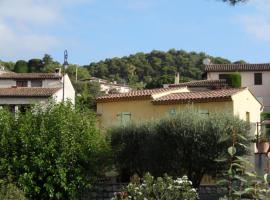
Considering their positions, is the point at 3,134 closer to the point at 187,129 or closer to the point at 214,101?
the point at 187,129

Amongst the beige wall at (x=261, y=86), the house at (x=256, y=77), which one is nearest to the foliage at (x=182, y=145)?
the beige wall at (x=261, y=86)

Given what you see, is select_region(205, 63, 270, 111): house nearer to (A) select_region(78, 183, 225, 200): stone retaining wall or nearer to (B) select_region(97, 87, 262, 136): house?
(B) select_region(97, 87, 262, 136): house

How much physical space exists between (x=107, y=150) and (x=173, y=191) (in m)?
5.69

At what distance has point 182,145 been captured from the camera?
17312mm

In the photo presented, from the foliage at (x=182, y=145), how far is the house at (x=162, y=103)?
5.11 metres

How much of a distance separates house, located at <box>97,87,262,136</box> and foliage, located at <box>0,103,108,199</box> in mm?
6934

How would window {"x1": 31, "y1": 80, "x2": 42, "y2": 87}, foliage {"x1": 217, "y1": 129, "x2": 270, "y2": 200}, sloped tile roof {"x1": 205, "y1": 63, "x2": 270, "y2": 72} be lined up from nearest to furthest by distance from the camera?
foliage {"x1": 217, "y1": 129, "x2": 270, "y2": 200} < sloped tile roof {"x1": 205, "y1": 63, "x2": 270, "y2": 72} < window {"x1": 31, "y1": 80, "x2": 42, "y2": 87}

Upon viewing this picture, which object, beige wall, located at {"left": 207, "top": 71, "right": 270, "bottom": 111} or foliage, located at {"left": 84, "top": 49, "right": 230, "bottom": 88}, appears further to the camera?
foliage, located at {"left": 84, "top": 49, "right": 230, "bottom": 88}

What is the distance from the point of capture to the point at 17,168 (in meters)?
15.9

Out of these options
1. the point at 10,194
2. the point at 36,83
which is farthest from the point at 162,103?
the point at 36,83

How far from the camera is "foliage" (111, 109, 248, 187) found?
1691 centimetres

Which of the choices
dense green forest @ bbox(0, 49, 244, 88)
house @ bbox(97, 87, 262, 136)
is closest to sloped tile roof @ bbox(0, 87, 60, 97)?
house @ bbox(97, 87, 262, 136)

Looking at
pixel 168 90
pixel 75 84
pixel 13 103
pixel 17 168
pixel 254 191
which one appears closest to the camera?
pixel 254 191

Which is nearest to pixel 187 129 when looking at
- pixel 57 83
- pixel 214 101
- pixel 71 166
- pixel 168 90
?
pixel 71 166
